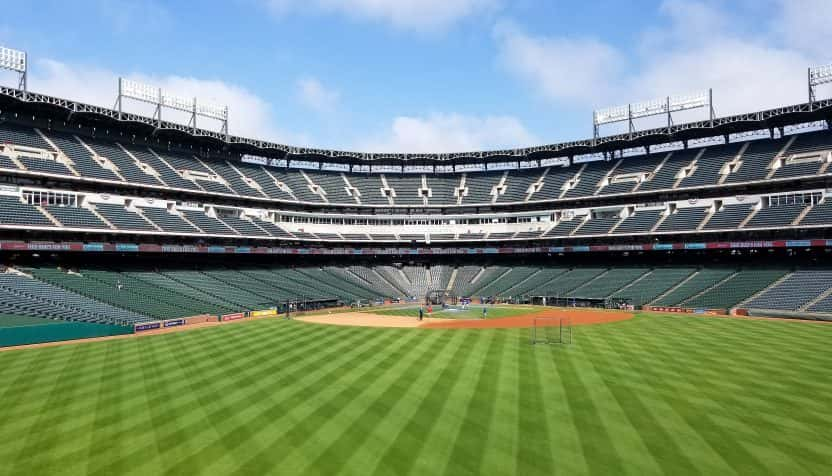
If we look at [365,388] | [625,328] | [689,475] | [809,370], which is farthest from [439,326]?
[689,475]

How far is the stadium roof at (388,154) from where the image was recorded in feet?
185

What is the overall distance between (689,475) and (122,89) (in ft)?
243

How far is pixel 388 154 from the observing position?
86812 millimetres

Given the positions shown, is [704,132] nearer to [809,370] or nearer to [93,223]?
[809,370]

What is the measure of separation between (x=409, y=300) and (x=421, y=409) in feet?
184

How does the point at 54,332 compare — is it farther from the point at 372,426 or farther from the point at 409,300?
the point at 409,300

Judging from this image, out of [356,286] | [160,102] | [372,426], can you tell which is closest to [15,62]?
[160,102]

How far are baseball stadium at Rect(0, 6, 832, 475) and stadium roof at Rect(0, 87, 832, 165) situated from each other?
0.40 metres

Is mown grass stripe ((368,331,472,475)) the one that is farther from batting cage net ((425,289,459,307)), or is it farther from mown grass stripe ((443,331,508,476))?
batting cage net ((425,289,459,307))

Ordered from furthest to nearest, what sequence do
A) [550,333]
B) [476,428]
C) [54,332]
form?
1. [550,333]
2. [54,332]
3. [476,428]

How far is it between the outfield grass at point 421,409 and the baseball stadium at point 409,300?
13 centimetres

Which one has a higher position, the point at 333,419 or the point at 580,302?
the point at 580,302

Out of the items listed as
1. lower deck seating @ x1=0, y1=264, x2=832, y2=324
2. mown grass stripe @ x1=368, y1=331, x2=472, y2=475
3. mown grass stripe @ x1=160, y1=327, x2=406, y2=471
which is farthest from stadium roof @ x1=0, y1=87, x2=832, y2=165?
mown grass stripe @ x1=368, y1=331, x2=472, y2=475

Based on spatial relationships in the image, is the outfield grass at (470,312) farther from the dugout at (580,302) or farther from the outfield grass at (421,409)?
the outfield grass at (421,409)
